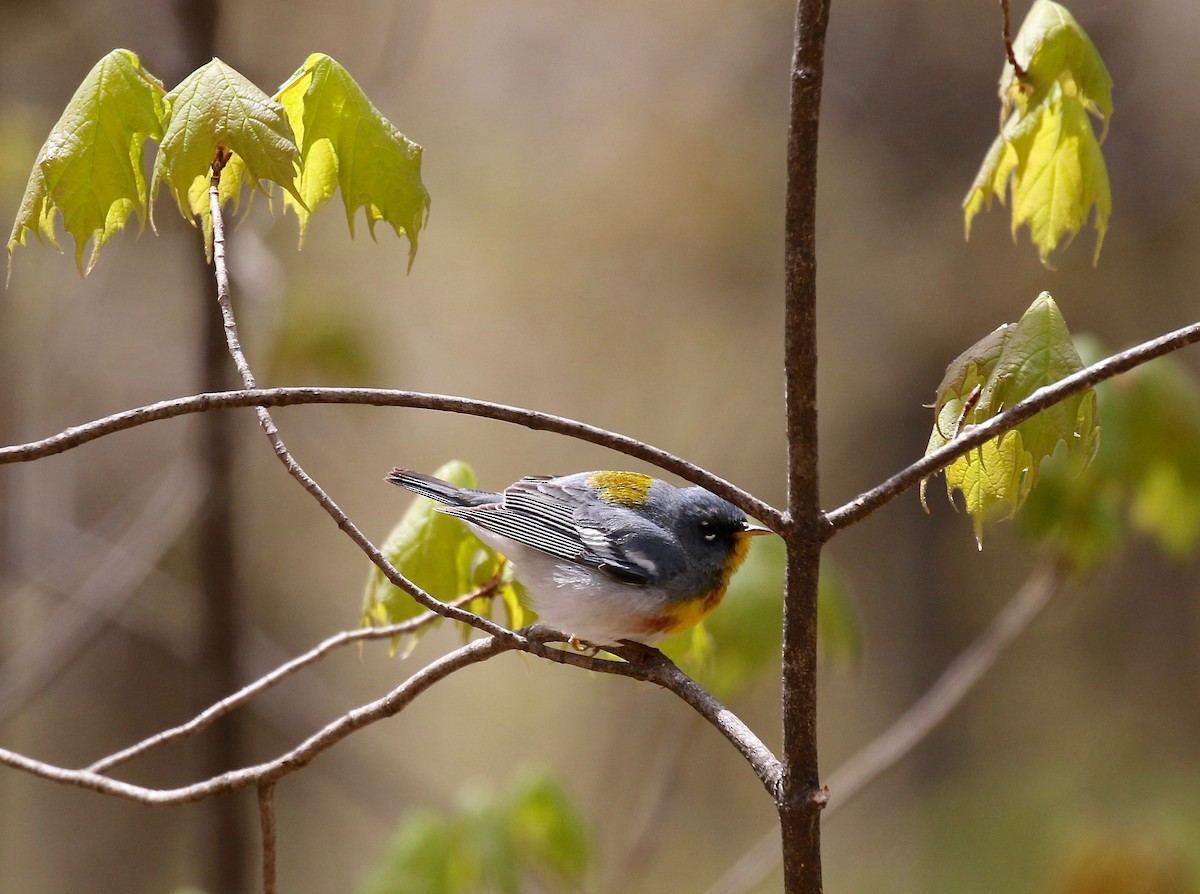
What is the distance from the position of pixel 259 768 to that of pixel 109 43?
3.14m

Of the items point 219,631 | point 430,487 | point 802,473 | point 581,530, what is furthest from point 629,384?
point 802,473

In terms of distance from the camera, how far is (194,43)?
7.67 feet

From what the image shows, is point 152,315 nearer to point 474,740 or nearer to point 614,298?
point 614,298

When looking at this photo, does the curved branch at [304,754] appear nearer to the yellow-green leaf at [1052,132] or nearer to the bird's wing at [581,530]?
the bird's wing at [581,530]

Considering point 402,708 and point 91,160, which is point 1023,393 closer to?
point 402,708

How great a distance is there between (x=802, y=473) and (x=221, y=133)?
26.3 inches

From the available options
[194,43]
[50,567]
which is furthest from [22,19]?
[50,567]

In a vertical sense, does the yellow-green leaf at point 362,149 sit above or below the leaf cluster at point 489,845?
above

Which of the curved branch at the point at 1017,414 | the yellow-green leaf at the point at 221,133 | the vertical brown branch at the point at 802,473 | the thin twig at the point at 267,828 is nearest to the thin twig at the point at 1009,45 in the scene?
the vertical brown branch at the point at 802,473

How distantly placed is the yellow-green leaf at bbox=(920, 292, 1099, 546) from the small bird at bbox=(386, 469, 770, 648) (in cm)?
50

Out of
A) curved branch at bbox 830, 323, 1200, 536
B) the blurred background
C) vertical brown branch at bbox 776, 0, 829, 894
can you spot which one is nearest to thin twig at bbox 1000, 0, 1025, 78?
vertical brown branch at bbox 776, 0, 829, 894

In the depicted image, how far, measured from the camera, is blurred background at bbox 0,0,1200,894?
3.66 metres

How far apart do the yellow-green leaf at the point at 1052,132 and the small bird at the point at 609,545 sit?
59 centimetres

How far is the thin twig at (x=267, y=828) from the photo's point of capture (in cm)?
112
